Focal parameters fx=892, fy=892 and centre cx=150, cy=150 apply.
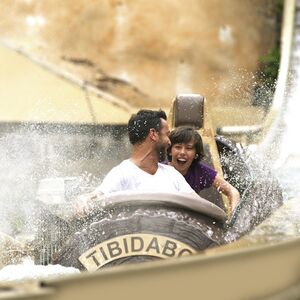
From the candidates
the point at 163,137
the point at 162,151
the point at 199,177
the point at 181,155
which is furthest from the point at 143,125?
the point at 199,177

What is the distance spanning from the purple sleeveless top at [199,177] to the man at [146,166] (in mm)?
248

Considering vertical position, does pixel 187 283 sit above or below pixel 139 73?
below

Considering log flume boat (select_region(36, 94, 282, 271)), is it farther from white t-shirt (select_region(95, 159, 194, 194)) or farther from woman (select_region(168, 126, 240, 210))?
woman (select_region(168, 126, 240, 210))

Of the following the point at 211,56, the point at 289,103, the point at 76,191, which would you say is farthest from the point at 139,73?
the point at 76,191

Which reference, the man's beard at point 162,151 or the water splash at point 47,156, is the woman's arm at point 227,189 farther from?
the water splash at point 47,156

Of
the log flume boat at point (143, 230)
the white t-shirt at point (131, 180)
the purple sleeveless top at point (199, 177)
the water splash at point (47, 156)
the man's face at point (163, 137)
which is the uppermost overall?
the water splash at point (47, 156)

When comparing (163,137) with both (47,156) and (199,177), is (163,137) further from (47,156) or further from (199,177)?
(47,156)

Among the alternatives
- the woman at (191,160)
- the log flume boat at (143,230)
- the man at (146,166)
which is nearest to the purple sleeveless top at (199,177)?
the woman at (191,160)

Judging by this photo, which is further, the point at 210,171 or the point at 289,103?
the point at 289,103

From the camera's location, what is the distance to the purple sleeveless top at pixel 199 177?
275 cm

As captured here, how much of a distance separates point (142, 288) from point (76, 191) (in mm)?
1434

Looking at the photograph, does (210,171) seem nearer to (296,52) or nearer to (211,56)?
(296,52)

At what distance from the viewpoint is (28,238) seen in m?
2.57

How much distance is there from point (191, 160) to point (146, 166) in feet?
1.04
